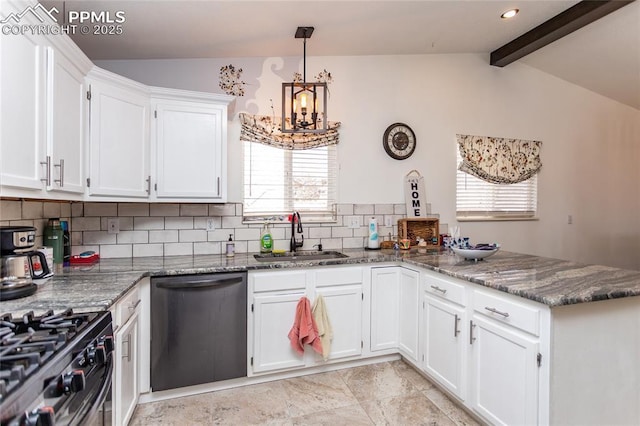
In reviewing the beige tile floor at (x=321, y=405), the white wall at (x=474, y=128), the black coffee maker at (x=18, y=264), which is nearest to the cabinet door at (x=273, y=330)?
the beige tile floor at (x=321, y=405)

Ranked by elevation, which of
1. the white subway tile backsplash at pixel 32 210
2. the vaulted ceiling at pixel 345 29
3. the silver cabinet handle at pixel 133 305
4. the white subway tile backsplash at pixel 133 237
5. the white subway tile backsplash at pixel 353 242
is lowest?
the silver cabinet handle at pixel 133 305

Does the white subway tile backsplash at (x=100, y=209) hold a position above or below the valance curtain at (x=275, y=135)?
below

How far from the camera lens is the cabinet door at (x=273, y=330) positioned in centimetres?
241

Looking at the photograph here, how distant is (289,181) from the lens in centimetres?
314

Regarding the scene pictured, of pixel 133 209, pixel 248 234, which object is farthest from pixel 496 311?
pixel 133 209

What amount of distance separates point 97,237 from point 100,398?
168cm

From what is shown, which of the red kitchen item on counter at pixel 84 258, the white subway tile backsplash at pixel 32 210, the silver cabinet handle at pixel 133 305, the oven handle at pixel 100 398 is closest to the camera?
the oven handle at pixel 100 398

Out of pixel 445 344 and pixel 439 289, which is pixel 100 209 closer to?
pixel 439 289

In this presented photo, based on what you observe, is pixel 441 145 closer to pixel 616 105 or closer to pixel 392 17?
pixel 392 17

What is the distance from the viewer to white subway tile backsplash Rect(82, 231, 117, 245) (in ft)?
8.50

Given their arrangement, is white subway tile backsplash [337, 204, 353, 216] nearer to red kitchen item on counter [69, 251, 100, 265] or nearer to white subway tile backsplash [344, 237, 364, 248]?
white subway tile backsplash [344, 237, 364, 248]

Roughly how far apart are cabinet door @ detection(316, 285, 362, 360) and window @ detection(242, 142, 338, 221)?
0.81 metres

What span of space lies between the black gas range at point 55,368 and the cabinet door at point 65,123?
30.3 inches

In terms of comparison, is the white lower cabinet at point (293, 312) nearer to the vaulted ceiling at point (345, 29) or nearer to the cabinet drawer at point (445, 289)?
the cabinet drawer at point (445, 289)
